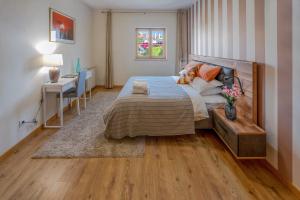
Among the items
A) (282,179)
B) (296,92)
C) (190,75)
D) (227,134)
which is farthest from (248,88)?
(190,75)

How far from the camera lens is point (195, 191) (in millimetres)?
2197

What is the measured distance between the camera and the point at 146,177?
2.45 m

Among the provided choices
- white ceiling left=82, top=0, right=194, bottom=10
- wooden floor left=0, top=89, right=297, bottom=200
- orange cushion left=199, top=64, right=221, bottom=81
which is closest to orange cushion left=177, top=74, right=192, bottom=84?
orange cushion left=199, top=64, right=221, bottom=81

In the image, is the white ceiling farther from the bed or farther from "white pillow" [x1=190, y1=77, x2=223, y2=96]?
the bed

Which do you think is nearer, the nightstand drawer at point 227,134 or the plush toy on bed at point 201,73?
the nightstand drawer at point 227,134

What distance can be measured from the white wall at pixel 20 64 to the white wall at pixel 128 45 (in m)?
Result: 3.37

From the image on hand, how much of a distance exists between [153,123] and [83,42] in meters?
4.26

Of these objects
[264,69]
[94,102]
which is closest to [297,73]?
[264,69]

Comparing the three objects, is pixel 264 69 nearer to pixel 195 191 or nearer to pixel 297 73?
pixel 297 73

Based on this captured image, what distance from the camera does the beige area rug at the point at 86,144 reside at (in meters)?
2.99

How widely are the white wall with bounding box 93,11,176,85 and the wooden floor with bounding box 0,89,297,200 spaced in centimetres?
520

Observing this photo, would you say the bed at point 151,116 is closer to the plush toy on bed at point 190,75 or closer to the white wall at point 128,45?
the plush toy on bed at point 190,75

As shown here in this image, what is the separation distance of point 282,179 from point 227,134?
74cm

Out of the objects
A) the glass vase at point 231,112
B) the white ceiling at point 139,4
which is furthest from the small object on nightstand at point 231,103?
the white ceiling at point 139,4
